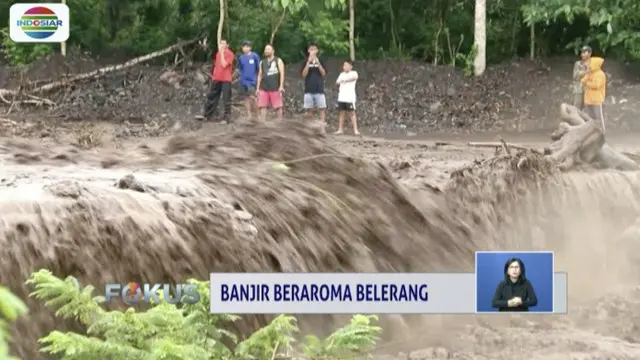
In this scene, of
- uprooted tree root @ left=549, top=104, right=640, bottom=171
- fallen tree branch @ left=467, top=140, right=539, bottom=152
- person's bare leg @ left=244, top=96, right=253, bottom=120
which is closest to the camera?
person's bare leg @ left=244, top=96, right=253, bottom=120

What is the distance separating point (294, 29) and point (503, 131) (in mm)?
1192

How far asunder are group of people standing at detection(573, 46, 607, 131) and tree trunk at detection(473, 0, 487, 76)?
0.43 m

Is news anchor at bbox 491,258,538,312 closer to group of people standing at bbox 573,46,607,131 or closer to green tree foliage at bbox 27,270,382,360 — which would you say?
green tree foliage at bbox 27,270,382,360

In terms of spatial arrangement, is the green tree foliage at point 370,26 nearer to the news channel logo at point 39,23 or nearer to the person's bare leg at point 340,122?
the news channel logo at point 39,23

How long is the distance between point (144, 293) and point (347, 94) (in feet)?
4.56

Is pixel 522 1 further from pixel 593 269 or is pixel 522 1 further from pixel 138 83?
pixel 138 83

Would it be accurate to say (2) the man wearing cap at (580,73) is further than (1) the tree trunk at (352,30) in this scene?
Yes

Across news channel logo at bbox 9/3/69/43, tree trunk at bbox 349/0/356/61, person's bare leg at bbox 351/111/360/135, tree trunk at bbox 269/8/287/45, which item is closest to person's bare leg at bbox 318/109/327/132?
person's bare leg at bbox 351/111/360/135

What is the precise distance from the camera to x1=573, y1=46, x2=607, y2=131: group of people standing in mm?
3834

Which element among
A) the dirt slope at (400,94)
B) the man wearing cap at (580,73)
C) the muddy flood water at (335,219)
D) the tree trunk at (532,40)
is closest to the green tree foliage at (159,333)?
the muddy flood water at (335,219)

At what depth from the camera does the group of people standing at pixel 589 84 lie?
3834mm

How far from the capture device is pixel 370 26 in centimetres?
368

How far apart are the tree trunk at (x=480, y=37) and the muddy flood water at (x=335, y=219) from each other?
631mm

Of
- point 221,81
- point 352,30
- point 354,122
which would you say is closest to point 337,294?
point 221,81
